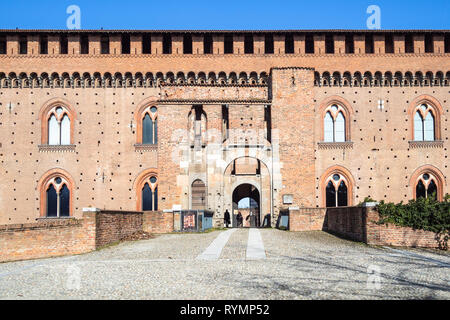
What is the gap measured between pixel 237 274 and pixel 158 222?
930cm

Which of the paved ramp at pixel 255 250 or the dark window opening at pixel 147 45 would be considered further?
the dark window opening at pixel 147 45

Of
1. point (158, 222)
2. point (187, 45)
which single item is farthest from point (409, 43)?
point (158, 222)

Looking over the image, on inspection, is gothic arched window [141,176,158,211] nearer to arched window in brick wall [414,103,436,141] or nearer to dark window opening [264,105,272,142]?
dark window opening [264,105,272,142]

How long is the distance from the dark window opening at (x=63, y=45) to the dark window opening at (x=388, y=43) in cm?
1457

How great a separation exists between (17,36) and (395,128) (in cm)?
1755

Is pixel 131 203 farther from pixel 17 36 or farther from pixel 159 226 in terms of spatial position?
pixel 17 36

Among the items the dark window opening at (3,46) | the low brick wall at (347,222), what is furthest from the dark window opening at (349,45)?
the dark window opening at (3,46)

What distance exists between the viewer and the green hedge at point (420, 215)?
1073 cm

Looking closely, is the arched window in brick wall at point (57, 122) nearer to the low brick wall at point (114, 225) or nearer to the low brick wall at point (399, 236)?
the low brick wall at point (114, 225)

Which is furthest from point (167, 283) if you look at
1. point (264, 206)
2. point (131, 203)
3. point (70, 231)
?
point (131, 203)

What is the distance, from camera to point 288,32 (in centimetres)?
2227

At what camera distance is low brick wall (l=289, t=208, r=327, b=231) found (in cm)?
1606

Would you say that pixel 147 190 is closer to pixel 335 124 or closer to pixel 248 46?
pixel 248 46

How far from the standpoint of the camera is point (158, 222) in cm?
1611
